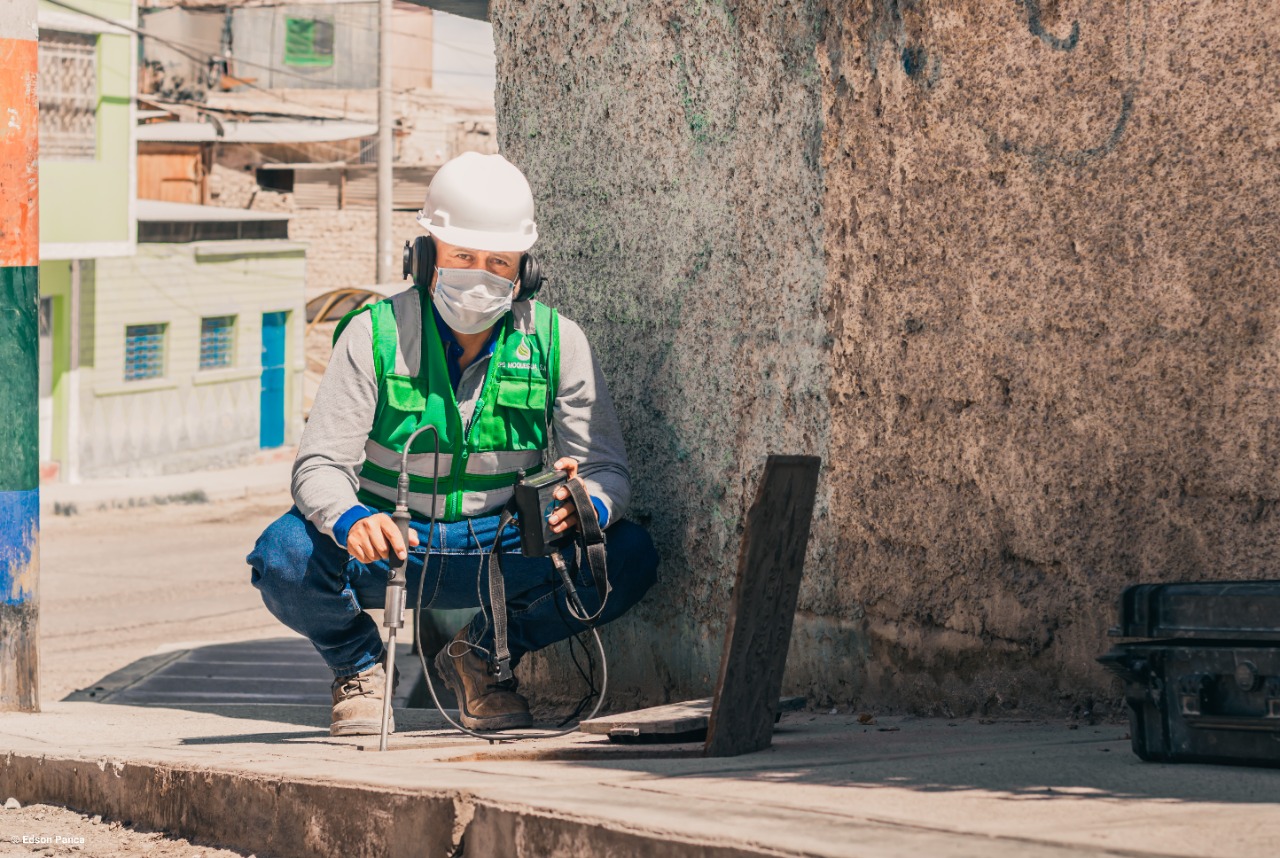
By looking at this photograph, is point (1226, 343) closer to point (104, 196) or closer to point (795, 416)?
point (795, 416)

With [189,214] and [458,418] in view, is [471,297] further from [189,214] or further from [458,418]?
[189,214]

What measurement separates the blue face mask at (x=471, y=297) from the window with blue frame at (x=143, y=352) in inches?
717

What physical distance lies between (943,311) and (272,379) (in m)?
22.2

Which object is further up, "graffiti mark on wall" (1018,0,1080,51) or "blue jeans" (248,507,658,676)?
"graffiti mark on wall" (1018,0,1080,51)

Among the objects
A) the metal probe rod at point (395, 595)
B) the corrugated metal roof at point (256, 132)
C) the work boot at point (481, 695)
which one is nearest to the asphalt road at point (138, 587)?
the work boot at point (481, 695)

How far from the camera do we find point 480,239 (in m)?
4.71

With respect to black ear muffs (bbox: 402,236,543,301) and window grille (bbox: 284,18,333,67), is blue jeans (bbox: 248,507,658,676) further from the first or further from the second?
window grille (bbox: 284,18,333,67)

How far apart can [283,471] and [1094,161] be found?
19322 millimetres

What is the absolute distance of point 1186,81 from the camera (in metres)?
3.87

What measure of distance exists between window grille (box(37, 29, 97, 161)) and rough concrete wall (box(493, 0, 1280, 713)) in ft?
53.9

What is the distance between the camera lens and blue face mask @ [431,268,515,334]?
4633 millimetres

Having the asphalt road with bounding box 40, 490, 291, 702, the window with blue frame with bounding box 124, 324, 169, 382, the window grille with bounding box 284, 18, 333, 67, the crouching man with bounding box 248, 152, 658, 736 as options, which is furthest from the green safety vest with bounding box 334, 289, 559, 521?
the window grille with bounding box 284, 18, 333, 67

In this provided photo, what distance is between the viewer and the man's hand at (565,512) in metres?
4.54

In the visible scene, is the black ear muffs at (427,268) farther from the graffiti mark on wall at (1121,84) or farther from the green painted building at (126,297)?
the green painted building at (126,297)
